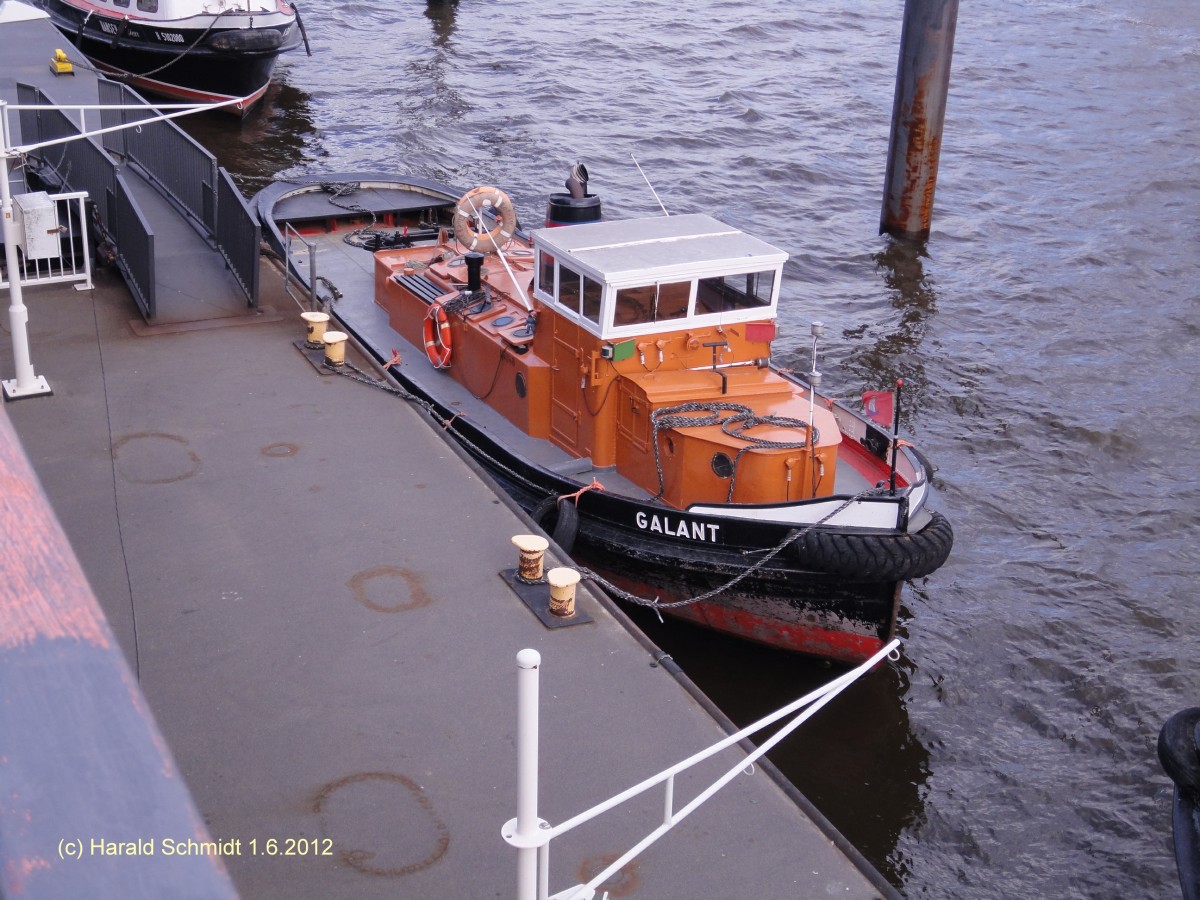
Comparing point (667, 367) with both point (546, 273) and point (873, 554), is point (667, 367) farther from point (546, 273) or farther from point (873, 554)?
point (873, 554)

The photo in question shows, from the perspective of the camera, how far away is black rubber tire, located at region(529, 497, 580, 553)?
39.7 ft

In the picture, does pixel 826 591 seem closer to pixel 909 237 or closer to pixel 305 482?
pixel 305 482

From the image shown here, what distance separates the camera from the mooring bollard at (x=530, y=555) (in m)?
9.10

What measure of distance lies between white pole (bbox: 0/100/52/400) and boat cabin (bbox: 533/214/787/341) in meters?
4.92

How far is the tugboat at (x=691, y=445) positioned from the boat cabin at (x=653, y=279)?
22 mm

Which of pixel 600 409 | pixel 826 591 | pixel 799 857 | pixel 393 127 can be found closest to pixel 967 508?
pixel 826 591

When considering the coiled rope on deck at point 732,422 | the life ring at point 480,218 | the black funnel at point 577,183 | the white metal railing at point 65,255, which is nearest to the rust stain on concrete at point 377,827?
the coiled rope on deck at point 732,422

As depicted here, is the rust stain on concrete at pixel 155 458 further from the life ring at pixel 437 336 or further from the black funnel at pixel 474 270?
the black funnel at pixel 474 270

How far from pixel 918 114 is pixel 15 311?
17.0 m

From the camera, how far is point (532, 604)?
9078mm

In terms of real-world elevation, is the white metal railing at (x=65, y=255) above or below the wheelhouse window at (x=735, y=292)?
below

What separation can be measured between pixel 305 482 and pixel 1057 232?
19370 millimetres

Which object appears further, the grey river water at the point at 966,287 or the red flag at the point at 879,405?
the red flag at the point at 879,405

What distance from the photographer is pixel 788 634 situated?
1209 centimetres
